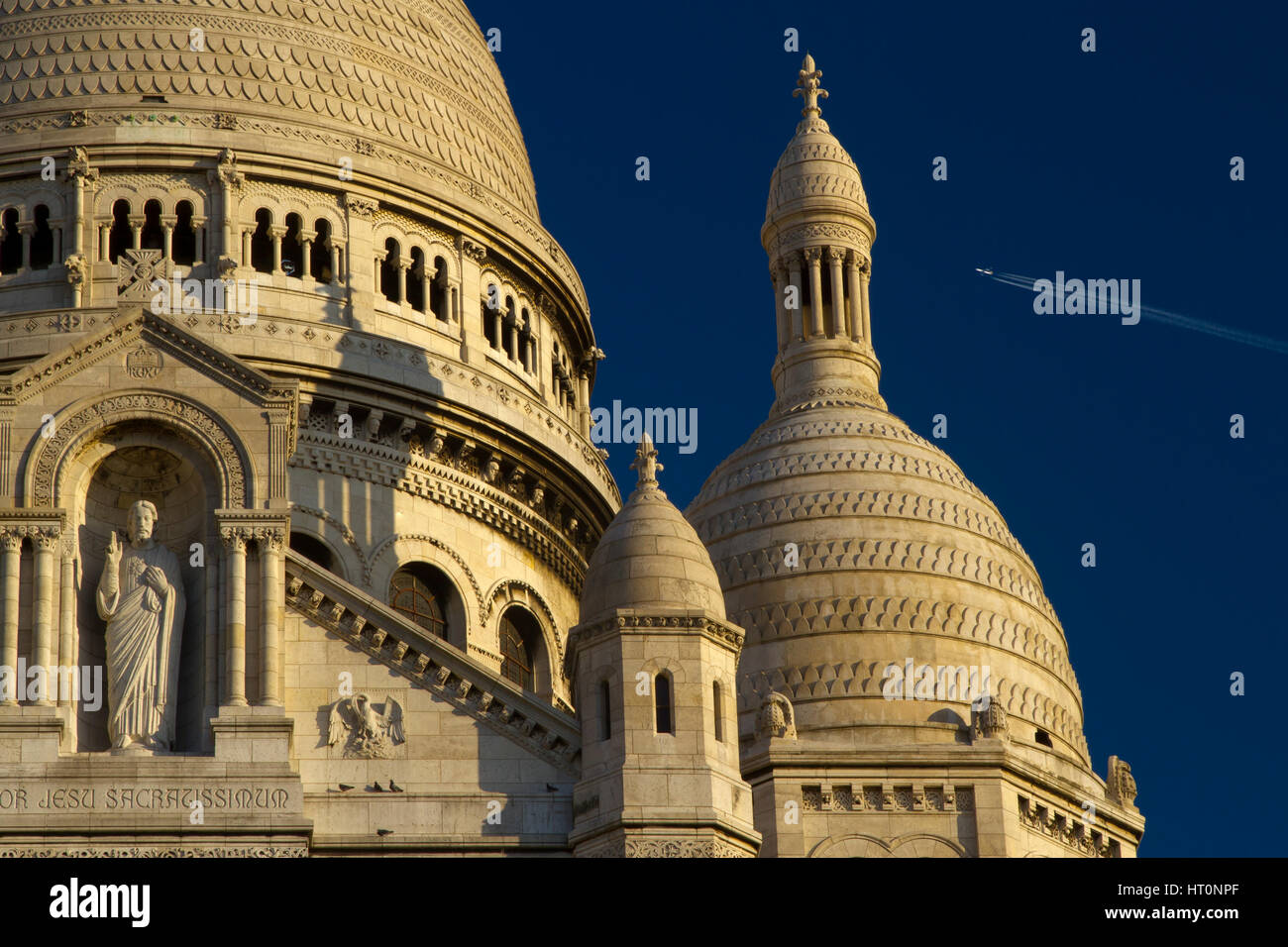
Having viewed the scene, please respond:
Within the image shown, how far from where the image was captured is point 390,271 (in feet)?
231

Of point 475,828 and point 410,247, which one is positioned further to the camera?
point 410,247

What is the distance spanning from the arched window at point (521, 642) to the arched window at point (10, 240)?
11.7 m

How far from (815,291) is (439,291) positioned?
291 inches

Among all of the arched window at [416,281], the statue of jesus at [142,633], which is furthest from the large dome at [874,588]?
the statue of jesus at [142,633]

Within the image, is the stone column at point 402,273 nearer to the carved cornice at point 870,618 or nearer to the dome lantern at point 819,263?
the dome lantern at point 819,263

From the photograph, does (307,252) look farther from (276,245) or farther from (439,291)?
(439,291)

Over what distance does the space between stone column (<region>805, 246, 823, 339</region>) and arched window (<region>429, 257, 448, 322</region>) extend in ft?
23.4

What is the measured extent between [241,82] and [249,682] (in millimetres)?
22989

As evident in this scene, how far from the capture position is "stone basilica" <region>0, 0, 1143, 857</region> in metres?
50.6

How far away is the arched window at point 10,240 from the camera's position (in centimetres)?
6906
